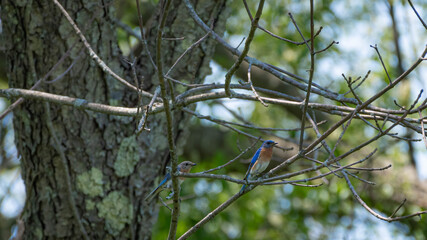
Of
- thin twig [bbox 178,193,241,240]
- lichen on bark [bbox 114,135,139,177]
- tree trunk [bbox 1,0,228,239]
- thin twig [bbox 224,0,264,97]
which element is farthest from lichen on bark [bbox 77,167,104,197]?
thin twig [bbox 224,0,264,97]

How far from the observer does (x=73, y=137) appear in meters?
3.71

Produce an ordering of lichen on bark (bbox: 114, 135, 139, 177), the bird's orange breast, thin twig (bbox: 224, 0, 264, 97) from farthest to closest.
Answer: lichen on bark (bbox: 114, 135, 139, 177) < the bird's orange breast < thin twig (bbox: 224, 0, 264, 97)

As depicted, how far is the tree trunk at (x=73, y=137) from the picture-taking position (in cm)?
364

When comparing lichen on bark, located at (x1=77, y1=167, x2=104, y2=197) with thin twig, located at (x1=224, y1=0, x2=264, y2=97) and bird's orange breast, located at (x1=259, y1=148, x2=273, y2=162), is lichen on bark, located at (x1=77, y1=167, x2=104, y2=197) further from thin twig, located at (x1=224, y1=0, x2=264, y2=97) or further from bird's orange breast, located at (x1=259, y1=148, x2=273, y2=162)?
thin twig, located at (x1=224, y1=0, x2=264, y2=97)

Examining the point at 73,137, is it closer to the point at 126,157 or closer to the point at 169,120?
the point at 126,157

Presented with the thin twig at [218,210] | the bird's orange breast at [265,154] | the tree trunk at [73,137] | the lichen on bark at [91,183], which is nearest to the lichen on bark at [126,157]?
the tree trunk at [73,137]

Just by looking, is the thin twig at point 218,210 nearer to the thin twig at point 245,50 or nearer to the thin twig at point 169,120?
the thin twig at point 169,120

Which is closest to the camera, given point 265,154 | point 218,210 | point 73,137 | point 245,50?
point 245,50

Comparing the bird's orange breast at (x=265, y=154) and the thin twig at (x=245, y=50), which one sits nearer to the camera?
the thin twig at (x=245, y=50)

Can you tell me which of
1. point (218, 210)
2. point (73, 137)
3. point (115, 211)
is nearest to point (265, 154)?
point (218, 210)

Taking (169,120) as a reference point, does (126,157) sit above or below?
above

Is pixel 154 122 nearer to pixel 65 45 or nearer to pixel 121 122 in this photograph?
pixel 121 122

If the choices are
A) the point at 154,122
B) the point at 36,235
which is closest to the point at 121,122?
the point at 154,122

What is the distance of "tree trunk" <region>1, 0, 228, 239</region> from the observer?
143 inches
